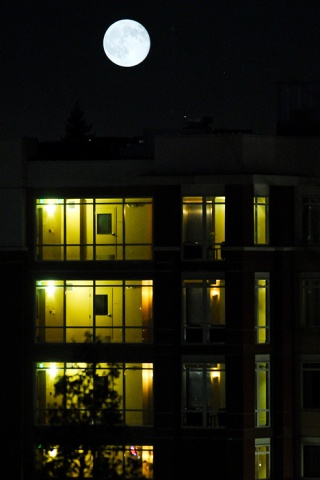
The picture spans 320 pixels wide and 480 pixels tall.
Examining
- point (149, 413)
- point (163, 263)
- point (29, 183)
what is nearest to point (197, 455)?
point (149, 413)

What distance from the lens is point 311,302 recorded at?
4850 centimetres

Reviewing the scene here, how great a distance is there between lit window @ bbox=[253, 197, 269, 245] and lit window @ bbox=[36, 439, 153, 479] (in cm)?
663

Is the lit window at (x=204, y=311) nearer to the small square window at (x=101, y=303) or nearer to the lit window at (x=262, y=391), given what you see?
the lit window at (x=262, y=391)

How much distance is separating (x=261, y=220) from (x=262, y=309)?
8.24 ft

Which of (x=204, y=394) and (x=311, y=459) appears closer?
(x=204, y=394)

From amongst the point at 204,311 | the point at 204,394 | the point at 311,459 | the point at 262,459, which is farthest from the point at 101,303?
the point at 311,459

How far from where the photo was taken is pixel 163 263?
1897 inches

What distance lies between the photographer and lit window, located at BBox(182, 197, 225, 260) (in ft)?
158

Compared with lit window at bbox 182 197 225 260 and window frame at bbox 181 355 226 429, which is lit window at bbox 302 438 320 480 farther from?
lit window at bbox 182 197 225 260

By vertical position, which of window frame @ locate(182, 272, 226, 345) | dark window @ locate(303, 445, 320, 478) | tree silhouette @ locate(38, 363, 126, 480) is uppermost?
window frame @ locate(182, 272, 226, 345)

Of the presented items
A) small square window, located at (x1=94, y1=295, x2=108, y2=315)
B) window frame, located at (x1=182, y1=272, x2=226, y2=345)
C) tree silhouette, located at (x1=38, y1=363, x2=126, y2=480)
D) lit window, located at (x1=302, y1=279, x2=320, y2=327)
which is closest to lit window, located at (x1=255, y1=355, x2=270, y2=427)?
window frame, located at (x1=182, y1=272, x2=226, y2=345)

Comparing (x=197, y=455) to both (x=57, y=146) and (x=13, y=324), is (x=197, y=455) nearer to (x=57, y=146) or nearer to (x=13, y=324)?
(x=13, y=324)

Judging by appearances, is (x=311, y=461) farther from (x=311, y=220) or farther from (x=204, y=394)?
(x=311, y=220)

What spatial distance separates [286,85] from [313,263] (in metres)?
6.46
